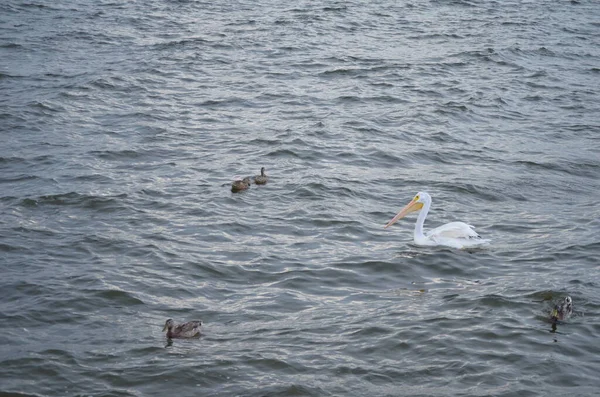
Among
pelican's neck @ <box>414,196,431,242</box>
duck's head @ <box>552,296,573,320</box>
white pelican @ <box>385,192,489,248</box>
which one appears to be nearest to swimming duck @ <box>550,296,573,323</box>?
duck's head @ <box>552,296,573,320</box>

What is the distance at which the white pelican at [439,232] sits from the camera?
11.0 meters

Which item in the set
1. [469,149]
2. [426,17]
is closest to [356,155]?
[469,149]

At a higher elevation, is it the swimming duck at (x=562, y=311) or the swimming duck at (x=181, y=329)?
the swimming duck at (x=562, y=311)

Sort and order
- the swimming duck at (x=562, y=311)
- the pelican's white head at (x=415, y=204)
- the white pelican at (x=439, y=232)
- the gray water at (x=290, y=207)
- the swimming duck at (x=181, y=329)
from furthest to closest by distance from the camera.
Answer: the pelican's white head at (x=415, y=204) < the white pelican at (x=439, y=232) < the swimming duck at (x=562, y=311) < the swimming duck at (x=181, y=329) < the gray water at (x=290, y=207)

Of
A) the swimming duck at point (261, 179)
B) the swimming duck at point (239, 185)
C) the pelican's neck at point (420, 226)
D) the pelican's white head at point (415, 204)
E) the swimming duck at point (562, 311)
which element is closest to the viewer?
the swimming duck at point (562, 311)

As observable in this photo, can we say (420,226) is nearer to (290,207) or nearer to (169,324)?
(290,207)

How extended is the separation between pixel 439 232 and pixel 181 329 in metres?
4.12

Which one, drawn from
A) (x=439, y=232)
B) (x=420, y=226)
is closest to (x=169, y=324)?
(x=439, y=232)

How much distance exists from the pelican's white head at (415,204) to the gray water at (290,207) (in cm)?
28

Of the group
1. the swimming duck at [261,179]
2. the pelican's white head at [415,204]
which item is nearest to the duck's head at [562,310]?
the pelican's white head at [415,204]

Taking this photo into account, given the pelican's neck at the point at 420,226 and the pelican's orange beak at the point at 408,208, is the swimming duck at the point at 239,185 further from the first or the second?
the pelican's neck at the point at 420,226

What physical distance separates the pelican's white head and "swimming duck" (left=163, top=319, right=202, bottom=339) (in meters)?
4.23

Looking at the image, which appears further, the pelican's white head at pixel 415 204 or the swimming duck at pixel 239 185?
the swimming duck at pixel 239 185

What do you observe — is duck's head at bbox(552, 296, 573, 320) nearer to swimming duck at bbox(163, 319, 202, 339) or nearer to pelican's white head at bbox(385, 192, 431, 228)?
pelican's white head at bbox(385, 192, 431, 228)
